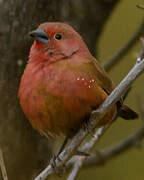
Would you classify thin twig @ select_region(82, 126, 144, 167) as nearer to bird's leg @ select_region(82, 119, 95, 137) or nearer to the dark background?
the dark background

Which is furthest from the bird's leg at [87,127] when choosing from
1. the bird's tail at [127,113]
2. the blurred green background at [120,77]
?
the blurred green background at [120,77]

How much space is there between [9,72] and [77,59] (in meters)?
0.75

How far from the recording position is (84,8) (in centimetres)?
530

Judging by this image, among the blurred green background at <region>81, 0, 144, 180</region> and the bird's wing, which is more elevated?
the bird's wing

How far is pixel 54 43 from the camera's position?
4.45m

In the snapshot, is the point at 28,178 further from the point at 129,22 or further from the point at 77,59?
the point at 129,22

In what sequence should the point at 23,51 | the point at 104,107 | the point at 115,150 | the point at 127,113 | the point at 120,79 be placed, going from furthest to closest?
1. the point at 120,79
2. the point at 115,150
3. the point at 127,113
4. the point at 23,51
5. the point at 104,107

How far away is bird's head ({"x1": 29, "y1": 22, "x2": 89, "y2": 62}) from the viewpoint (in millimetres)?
4367

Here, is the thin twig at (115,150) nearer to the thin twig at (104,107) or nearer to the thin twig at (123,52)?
the thin twig at (123,52)

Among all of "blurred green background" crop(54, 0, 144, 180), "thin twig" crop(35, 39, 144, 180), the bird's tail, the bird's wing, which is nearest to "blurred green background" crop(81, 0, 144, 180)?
Answer: "blurred green background" crop(54, 0, 144, 180)

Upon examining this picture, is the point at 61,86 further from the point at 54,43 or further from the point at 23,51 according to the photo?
the point at 23,51

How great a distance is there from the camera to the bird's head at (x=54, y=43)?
437 centimetres

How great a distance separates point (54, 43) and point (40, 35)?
14cm

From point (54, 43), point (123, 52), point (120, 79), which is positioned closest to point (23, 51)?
point (54, 43)
